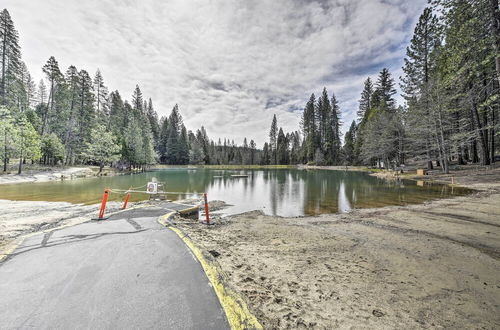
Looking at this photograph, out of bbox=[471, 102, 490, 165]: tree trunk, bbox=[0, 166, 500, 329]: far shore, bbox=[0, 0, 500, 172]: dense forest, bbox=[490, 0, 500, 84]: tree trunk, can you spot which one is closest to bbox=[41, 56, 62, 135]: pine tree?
bbox=[0, 0, 500, 172]: dense forest

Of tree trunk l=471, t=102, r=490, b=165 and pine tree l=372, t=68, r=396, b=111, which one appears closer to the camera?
tree trunk l=471, t=102, r=490, b=165

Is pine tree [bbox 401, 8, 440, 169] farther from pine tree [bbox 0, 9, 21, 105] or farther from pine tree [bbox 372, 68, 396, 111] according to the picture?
pine tree [bbox 0, 9, 21, 105]

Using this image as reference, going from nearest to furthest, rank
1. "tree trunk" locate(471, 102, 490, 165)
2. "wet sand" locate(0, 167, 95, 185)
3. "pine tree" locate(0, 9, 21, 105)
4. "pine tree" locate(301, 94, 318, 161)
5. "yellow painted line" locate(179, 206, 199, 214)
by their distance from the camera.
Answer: "yellow painted line" locate(179, 206, 199, 214) < "tree trunk" locate(471, 102, 490, 165) < "wet sand" locate(0, 167, 95, 185) < "pine tree" locate(0, 9, 21, 105) < "pine tree" locate(301, 94, 318, 161)

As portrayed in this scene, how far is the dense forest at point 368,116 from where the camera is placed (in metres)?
11.0

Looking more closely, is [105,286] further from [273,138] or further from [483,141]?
[273,138]

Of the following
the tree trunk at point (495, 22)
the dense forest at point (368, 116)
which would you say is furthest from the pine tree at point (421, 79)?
the tree trunk at point (495, 22)

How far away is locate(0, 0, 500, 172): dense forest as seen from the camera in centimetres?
1104

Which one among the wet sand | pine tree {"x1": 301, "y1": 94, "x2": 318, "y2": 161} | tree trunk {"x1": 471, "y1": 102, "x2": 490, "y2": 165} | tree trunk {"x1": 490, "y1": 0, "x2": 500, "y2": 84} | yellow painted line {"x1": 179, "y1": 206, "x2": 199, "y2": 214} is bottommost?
yellow painted line {"x1": 179, "y1": 206, "x2": 199, "y2": 214}

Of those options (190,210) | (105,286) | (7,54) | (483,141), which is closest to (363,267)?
(105,286)

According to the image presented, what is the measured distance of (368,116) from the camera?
46.8 m

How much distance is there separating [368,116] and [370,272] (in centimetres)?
5188

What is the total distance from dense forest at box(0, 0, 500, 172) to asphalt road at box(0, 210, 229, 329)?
1457 cm

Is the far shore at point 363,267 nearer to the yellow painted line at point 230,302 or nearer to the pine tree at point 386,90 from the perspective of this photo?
the yellow painted line at point 230,302

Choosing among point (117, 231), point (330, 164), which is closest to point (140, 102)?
point (330, 164)
